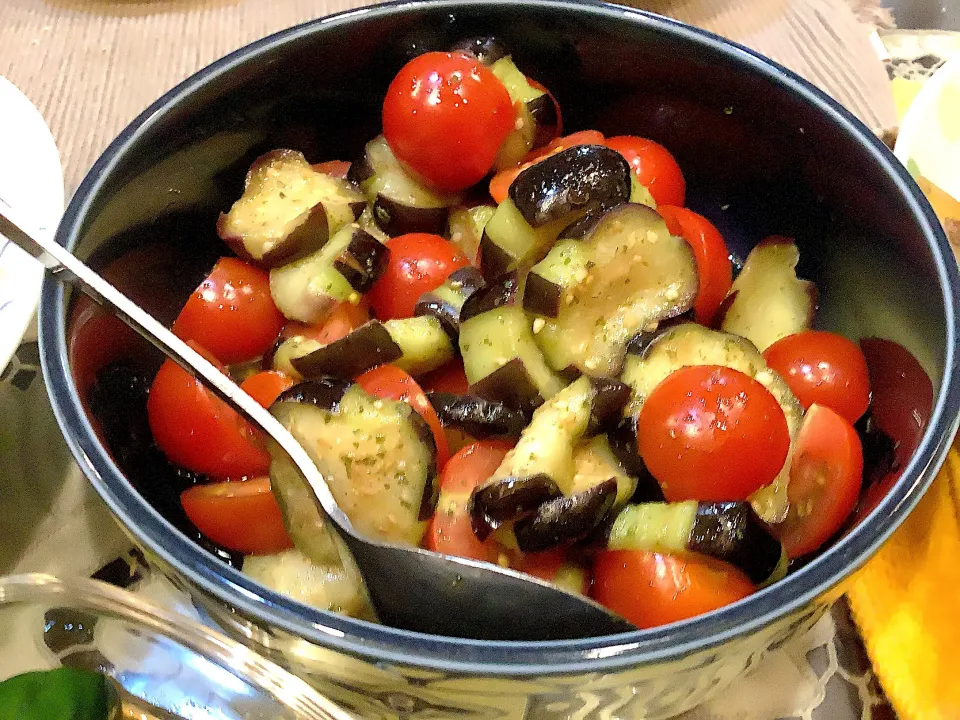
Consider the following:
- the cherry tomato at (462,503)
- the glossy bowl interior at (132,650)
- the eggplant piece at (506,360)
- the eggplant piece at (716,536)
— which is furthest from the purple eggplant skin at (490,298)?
the glossy bowl interior at (132,650)

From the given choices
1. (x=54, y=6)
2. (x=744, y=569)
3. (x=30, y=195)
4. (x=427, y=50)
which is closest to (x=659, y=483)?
(x=744, y=569)

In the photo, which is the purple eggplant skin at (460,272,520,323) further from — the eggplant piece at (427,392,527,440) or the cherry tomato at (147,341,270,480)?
the cherry tomato at (147,341,270,480)

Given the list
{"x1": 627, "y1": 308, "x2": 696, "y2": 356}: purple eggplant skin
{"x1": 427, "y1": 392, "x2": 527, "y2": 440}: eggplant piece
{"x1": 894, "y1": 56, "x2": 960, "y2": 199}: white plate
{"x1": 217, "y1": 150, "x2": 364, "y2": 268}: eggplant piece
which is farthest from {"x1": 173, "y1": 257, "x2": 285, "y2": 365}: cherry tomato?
{"x1": 894, "y1": 56, "x2": 960, "y2": 199}: white plate

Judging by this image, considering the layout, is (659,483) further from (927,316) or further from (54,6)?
(54,6)

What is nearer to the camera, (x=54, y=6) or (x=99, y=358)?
(x=99, y=358)

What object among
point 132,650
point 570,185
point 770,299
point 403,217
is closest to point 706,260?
point 770,299

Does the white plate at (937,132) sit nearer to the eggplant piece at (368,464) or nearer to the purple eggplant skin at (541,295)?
the purple eggplant skin at (541,295)

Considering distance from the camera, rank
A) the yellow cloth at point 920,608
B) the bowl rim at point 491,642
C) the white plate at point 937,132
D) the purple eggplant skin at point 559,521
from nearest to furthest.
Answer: the bowl rim at point 491,642
the purple eggplant skin at point 559,521
the yellow cloth at point 920,608
the white plate at point 937,132
